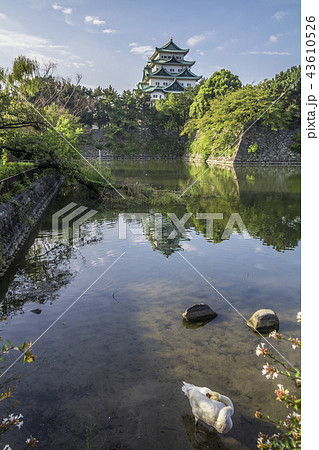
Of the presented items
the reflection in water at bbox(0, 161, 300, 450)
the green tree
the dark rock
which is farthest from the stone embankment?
the dark rock

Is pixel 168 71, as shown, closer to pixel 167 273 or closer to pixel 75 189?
pixel 75 189

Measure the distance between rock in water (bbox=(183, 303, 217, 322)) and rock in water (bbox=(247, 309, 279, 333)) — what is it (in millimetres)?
805

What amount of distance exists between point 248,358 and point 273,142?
1794 inches

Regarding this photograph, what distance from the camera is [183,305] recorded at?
6.87m

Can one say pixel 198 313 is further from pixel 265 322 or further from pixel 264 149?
pixel 264 149

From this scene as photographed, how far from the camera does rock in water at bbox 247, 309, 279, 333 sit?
5.94 metres

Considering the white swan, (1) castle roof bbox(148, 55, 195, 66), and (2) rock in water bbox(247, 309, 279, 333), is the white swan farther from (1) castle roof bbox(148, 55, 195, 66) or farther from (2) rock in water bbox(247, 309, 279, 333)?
(1) castle roof bbox(148, 55, 195, 66)

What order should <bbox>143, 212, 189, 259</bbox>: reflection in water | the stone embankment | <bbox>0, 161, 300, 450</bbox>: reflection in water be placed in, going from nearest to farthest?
1. <bbox>0, 161, 300, 450</bbox>: reflection in water
2. <bbox>143, 212, 189, 259</bbox>: reflection in water
3. the stone embankment

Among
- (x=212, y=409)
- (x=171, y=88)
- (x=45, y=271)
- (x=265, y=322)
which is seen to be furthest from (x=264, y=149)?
(x=212, y=409)

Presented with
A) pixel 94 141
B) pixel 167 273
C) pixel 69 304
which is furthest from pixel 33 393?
pixel 94 141

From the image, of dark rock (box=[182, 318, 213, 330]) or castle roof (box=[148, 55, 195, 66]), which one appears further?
castle roof (box=[148, 55, 195, 66])

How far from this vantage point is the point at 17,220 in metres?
10.8

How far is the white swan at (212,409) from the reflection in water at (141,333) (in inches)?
10.2

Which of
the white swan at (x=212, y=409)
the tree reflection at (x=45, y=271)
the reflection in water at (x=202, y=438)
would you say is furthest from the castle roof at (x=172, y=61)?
the reflection in water at (x=202, y=438)
